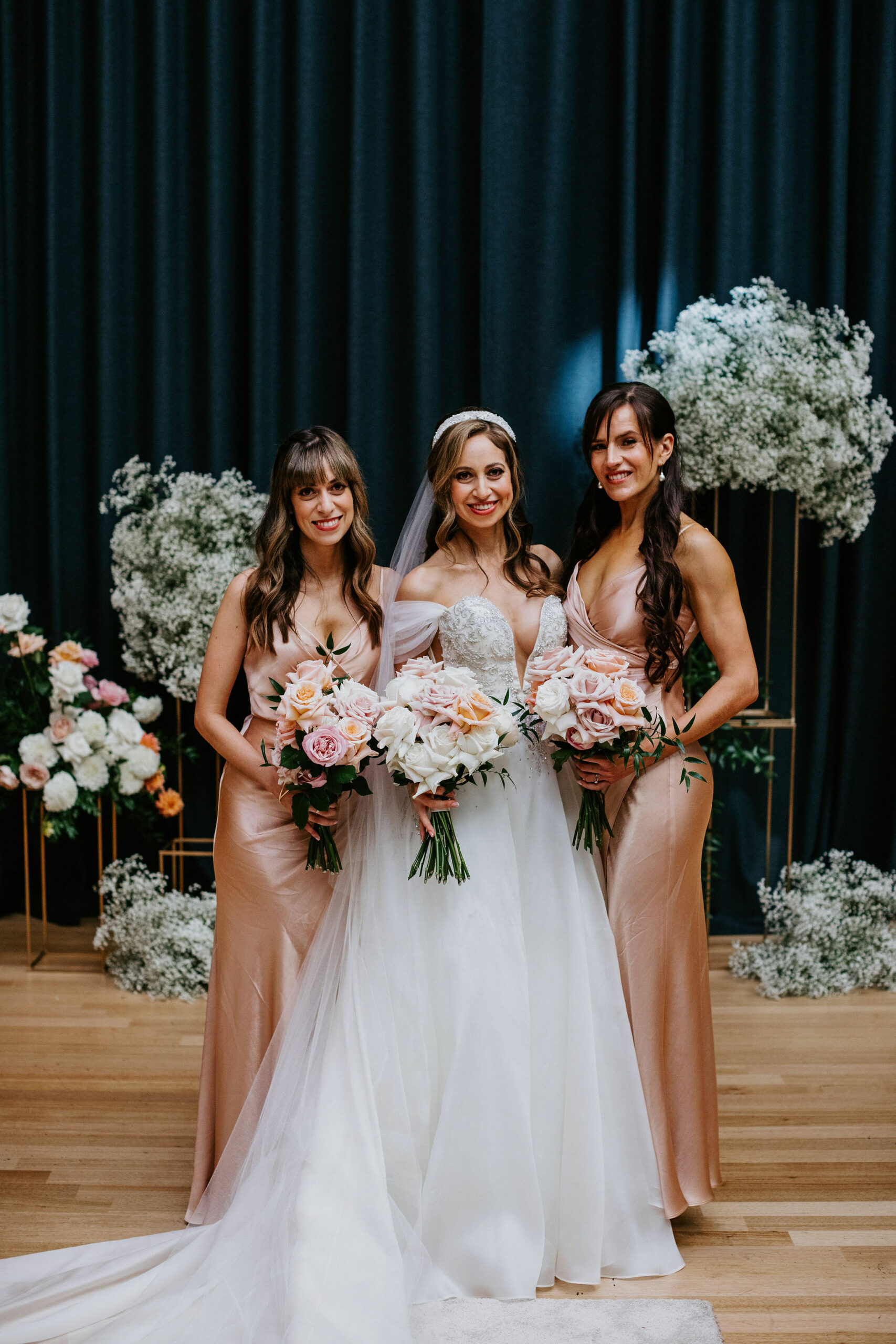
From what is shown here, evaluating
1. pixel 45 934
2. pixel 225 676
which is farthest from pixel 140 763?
pixel 225 676

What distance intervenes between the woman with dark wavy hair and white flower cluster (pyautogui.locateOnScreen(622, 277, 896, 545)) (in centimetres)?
133

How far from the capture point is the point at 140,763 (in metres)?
4.15

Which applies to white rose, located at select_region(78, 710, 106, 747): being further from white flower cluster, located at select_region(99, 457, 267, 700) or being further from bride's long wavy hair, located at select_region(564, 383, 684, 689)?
bride's long wavy hair, located at select_region(564, 383, 684, 689)

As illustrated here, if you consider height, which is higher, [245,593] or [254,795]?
[245,593]

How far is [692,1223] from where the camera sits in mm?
2551

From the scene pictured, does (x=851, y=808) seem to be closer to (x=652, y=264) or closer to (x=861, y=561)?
(x=861, y=561)

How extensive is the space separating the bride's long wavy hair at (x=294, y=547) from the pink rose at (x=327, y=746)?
515 millimetres

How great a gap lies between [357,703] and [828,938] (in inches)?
106

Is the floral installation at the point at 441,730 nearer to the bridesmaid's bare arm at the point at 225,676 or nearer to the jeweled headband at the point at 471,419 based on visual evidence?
the bridesmaid's bare arm at the point at 225,676

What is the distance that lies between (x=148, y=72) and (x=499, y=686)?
353 centimetres

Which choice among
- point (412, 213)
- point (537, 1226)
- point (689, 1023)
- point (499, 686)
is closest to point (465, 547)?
point (499, 686)

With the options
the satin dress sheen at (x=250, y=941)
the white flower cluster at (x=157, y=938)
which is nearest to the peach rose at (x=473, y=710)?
the satin dress sheen at (x=250, y=941)

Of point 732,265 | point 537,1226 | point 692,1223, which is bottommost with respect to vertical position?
point 692,1223

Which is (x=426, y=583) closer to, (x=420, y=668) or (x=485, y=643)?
(x=485, y=643)
